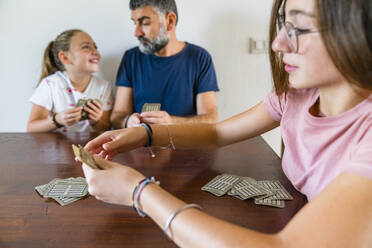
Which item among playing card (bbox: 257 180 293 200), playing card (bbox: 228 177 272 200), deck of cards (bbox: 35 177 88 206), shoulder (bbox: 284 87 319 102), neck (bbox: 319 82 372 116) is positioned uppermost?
neck (bbox: 319 82 372 116)

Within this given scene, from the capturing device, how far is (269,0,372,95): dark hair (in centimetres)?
66

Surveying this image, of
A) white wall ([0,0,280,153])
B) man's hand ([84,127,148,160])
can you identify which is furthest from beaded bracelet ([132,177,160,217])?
white wall ([0,0,280,153])

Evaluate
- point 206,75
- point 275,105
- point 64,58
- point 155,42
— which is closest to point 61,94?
point 64,58

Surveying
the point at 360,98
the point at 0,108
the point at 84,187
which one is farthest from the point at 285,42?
the point at 0,108

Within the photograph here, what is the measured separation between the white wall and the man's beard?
204 millimetres

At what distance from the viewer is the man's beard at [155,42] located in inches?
76.9

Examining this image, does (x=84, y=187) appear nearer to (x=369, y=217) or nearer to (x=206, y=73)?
(x=369, y=217)

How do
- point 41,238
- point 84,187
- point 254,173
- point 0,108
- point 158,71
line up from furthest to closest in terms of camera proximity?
1. point 0,108
2. point 158,71
3. point 254,173
4. point 84,187
5. point 41,238

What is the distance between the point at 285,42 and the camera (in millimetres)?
850

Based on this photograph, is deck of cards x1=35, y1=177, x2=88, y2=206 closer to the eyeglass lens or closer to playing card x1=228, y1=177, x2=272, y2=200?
playing card x1=228, y1=177, x2=272, y2=200

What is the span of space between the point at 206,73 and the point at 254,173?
106 centimetres

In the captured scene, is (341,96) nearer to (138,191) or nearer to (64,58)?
(138,191)

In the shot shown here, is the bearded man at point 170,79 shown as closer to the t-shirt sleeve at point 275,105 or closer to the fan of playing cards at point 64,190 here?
the t-shirt sleeve at point 275,105

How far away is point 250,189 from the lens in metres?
0.97
